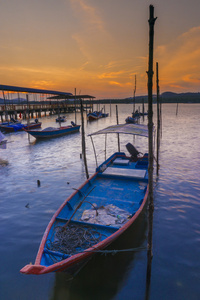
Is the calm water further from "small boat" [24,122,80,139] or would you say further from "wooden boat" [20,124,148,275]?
"small boat" [24,122,80,139]

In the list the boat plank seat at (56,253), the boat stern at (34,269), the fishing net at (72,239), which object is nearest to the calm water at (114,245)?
the fishing net at (72,239)

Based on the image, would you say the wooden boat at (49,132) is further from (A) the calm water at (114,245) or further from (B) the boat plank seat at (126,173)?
(B) the boat plank seat at (126,173)

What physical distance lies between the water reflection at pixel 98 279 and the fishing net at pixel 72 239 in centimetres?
61

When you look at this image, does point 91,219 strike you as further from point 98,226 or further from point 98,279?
point 98,279

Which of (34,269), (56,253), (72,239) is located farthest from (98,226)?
(34,269)

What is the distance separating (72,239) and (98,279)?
146cm

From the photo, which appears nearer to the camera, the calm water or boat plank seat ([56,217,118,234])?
the calm water

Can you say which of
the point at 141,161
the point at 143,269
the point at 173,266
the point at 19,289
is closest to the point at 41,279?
the point at 19,289

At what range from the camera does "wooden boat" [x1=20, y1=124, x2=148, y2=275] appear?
5.07m

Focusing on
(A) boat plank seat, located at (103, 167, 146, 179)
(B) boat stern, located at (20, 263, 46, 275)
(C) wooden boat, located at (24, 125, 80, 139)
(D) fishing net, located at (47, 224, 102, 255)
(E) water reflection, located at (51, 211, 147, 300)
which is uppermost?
(C) wooden boat, located at (24, 125, 80, 139)

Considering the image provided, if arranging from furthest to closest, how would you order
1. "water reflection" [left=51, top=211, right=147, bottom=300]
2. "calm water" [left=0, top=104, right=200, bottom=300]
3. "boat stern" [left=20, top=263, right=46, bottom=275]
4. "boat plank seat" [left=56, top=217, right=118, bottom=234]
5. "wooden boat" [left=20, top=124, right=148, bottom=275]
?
"boat plank seat" [left=56, top=217, right=118, bottom=234] → "calm water" [left=0, top=104, right=200, bottom=300] → "water reflection" [left=51, top=211, right=147, bottom=300] → "wooden boat" [left=20, top=124, right=148, bottom=275] → "boat stern" [left=20, top=263, right=46, bottom=275]

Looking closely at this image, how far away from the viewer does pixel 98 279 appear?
5.87 metres

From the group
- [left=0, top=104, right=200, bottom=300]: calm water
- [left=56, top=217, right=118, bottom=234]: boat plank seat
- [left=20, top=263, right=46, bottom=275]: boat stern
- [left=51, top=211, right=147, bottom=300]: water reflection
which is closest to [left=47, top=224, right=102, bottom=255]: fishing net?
A: [left=56, top=217, right=118, bottom=234]: boat plank seat

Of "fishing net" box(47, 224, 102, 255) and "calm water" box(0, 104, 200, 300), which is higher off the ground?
"fishing net" box(47, 224, 102, 255)
